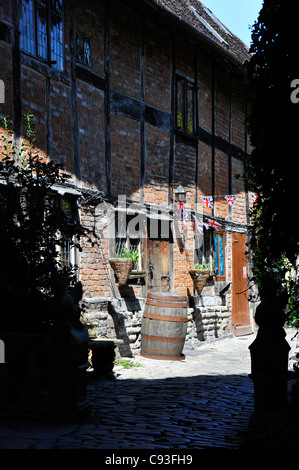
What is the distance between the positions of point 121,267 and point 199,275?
3272 millimetres

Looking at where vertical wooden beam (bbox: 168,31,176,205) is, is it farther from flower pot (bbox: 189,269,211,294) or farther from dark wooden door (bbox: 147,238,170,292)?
flower pot (bbox: 189,269,211,294)

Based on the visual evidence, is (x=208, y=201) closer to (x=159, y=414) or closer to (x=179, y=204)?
(x=179, y=204)

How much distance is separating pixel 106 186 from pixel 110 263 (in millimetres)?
1368

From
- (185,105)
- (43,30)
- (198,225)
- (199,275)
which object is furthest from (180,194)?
(43,30)

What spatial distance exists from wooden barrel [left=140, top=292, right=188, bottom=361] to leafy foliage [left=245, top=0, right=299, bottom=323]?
532cm

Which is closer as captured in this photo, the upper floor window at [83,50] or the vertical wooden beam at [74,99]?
the vertical wooden beam at [74,99]

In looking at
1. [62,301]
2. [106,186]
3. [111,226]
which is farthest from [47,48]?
[62,301]

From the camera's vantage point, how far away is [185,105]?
13570mm

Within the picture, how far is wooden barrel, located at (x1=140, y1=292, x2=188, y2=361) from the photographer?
10.4 m

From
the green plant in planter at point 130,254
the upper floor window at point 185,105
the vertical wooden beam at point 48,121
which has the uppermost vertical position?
the upper floor window at point 185,105

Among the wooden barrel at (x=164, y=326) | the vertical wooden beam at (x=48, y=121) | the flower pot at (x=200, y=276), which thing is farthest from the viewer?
the flower pot at (x=200, y=276)

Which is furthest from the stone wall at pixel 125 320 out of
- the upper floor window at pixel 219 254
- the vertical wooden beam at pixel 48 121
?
the vertical wooden beam at pixel 48 121

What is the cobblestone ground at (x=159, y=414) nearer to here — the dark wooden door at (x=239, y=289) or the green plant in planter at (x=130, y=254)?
the green plant in planter at (x=130, y=254)

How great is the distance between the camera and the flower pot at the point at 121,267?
1054 centimetres
